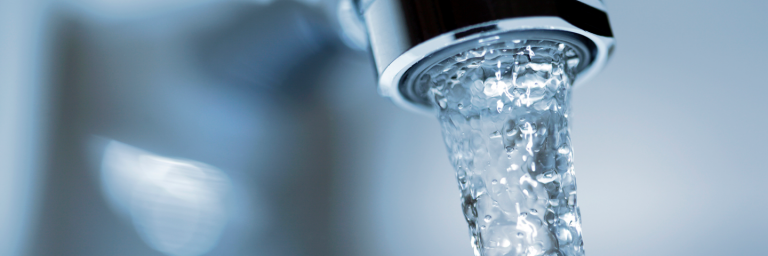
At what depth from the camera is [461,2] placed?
0.29 meters

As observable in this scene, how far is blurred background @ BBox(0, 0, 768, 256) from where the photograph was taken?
0.32 meters

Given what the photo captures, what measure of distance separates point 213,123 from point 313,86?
0.27 ft

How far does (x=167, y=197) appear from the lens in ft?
1.14

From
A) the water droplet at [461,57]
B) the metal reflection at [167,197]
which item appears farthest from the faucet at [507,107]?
the metal reflection at [167,197]

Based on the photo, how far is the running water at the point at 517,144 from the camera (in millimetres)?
334

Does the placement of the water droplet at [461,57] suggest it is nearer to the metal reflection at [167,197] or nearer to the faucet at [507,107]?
the faucet at [507,107]

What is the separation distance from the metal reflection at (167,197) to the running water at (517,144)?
0.17m

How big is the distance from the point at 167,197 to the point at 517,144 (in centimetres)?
23

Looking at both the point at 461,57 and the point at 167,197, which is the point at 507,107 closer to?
the point at 461,57

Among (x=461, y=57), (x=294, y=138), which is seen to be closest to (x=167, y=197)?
(x=294, y=138)

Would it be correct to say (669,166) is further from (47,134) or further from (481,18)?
(47,134)

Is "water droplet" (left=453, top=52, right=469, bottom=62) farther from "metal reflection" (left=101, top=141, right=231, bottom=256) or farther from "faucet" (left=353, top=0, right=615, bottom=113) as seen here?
"metal reflection" (left=101, top=141, right=231, bottom=256)

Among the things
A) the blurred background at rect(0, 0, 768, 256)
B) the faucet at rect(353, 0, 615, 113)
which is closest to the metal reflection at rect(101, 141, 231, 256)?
the blurred background at rect(0, 0, 768, 256)

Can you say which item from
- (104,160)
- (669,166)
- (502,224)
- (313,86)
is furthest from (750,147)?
(104,160)
